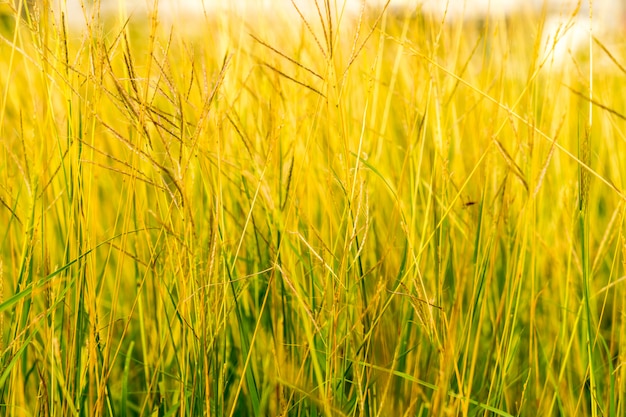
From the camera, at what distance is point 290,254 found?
1.09 meters

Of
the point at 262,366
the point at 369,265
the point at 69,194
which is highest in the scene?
the point at 69,194

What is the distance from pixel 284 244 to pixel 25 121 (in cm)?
87

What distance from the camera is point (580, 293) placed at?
1.35m

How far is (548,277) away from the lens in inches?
54.5

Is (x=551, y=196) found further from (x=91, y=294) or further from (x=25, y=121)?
(x=25, y=121)

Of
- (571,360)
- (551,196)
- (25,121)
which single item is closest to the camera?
(571,360)

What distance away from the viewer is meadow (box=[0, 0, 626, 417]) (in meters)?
0.87

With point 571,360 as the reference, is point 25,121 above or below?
above

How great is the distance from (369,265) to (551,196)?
1.63 feet

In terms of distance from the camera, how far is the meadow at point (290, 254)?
874 millimetres

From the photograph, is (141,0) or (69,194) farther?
(141,0)

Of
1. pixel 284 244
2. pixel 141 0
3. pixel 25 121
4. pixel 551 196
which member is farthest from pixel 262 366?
pixel 25 121

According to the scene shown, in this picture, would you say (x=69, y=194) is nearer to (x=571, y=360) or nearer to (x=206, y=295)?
(x=206, y=295)

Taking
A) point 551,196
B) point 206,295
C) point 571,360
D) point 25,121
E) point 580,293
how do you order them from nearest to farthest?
1. point 206,295
2. point 571,360
3. point 580,293
4. point 551,196
5. point 25,121
